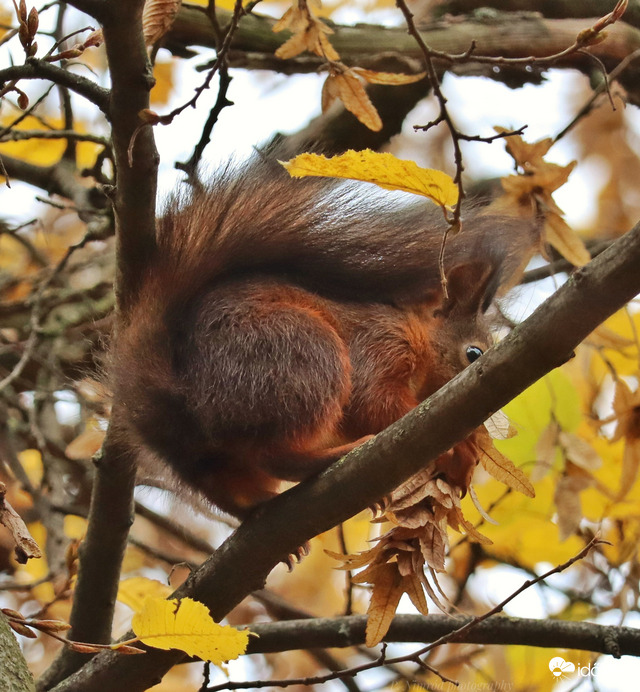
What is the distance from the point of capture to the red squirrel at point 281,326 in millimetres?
2078

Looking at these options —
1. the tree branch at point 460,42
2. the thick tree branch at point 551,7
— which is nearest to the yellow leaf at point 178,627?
the tree branch at point 460,42

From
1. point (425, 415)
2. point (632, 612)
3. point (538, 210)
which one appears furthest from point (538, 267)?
point (425, 415)

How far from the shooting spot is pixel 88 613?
218cm

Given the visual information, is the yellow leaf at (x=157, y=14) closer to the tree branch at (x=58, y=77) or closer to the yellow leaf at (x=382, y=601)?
the tree branch at (x=58, y=77)

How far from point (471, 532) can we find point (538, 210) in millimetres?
858

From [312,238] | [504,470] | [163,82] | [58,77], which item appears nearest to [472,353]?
[312,238]

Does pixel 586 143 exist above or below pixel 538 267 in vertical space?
above

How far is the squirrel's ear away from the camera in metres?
2.61

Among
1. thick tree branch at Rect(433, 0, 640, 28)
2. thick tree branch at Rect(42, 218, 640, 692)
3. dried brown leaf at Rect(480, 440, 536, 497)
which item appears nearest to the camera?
thick tree branch at Rect(42, 218, 640, 692)

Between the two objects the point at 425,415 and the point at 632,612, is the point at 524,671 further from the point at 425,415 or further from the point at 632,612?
the point at 425,415

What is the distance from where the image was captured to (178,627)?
139 centimetres

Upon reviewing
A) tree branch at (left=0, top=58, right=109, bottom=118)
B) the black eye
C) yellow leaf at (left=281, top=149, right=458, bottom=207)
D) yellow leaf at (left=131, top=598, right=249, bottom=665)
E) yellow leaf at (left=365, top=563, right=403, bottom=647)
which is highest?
the black eye

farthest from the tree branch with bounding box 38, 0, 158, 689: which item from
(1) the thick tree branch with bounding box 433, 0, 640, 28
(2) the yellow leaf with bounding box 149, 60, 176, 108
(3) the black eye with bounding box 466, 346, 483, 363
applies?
(1) the thick tree branch with bounding box 433, 0, 640, 28

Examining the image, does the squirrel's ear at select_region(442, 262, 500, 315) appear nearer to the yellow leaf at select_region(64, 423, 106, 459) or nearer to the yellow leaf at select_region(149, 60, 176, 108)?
the yellow leaf at select_region(64, 423, 106, 459)
